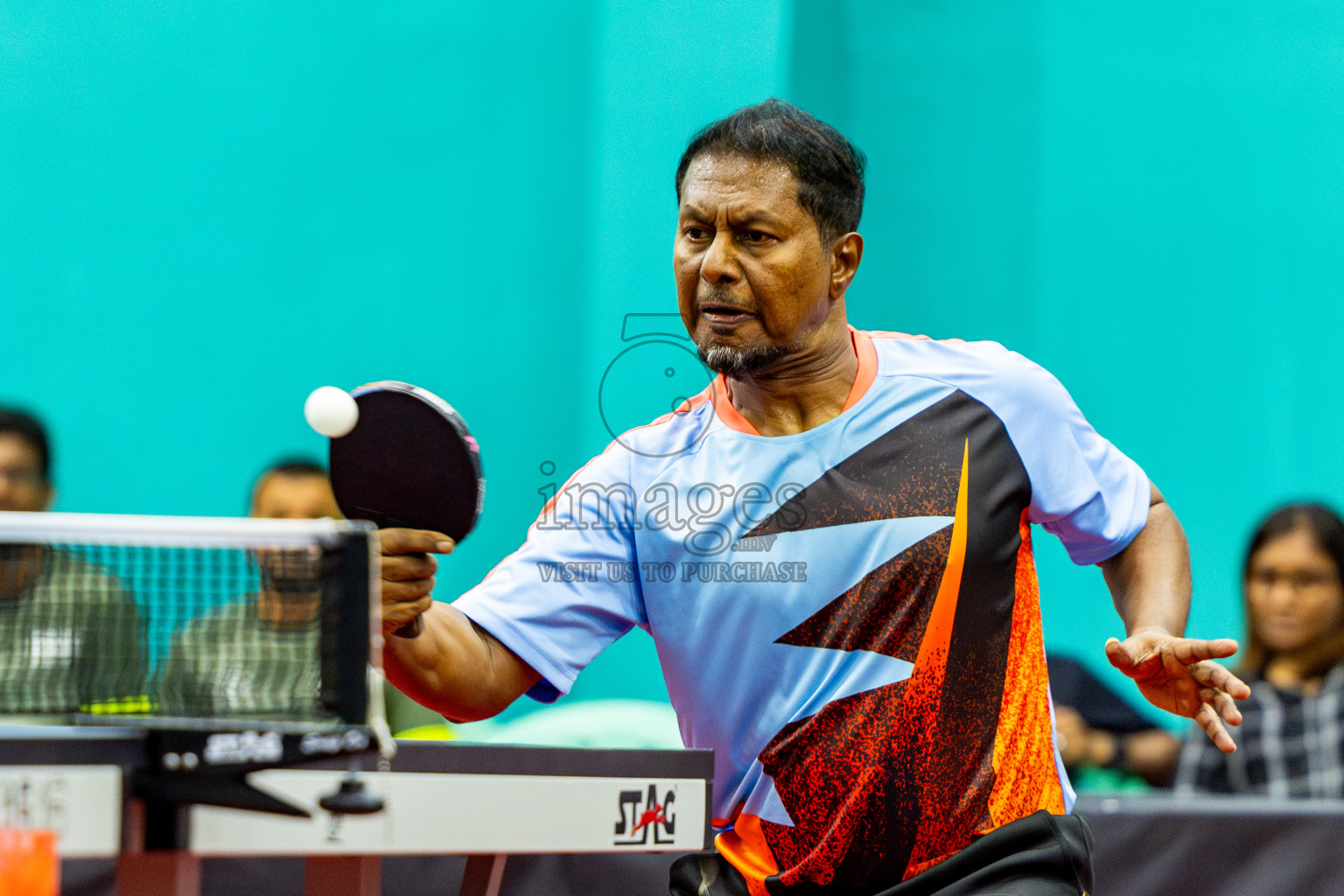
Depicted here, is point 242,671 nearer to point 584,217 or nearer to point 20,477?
point 20,477

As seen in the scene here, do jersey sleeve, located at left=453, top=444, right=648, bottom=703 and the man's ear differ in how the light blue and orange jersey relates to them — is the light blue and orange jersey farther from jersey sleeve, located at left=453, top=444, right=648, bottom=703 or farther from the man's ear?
the man's ear

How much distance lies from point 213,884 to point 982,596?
1584 millimetres

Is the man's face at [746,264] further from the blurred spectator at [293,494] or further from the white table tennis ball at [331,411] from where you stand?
the blurred spectator at [293,494]

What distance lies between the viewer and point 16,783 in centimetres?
139

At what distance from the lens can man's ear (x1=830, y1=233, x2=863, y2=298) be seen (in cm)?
258

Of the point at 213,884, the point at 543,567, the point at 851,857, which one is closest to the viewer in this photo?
the point at 851,857

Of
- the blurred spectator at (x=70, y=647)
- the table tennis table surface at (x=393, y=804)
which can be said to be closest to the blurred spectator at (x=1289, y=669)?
the table tennis table surface at (x=393, y=804)

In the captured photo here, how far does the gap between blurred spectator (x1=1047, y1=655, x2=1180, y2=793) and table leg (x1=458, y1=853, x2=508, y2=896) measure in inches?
97.3

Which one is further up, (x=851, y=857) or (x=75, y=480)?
(x=75, y=480)

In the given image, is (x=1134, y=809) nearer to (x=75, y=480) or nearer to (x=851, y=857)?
(x=851, y=857)

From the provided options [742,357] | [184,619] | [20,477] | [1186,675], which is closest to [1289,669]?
[1186,675]

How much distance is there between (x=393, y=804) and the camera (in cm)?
159

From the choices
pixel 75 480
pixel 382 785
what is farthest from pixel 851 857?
pixel 75 480

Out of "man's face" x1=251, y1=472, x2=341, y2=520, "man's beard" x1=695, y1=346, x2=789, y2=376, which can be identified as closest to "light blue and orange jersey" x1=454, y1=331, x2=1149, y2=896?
"man's beard" x1=695, y1=346, x2=789, y2=376
